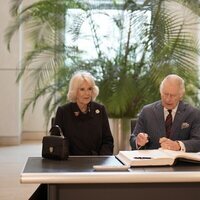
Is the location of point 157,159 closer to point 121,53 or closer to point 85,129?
point 85,129

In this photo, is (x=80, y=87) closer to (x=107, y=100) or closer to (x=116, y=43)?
(x=107, y=100)

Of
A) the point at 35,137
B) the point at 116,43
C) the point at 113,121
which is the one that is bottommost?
the point at 35,137

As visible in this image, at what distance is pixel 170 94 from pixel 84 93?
0.71 meters

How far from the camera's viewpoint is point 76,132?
361cm

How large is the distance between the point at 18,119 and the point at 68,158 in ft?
18.7

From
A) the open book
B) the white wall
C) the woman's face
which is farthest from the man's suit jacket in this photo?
the white wall

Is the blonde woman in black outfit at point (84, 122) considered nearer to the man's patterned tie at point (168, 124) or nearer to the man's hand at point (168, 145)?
the man's patterned tie at point (168, 124)

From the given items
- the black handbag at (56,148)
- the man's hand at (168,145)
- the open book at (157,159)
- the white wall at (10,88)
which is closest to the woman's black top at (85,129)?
the man's hand at (168,145)

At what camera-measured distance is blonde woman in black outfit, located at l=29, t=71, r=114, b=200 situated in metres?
3.61

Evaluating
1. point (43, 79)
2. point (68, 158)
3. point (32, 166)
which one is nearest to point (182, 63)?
point (43, 79)

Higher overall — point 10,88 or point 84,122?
point 84,122

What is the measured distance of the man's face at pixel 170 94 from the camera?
10.9ft

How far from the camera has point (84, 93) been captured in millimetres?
3654

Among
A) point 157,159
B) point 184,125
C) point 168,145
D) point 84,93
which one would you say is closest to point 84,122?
point 84,93
